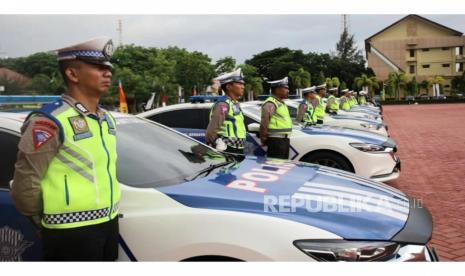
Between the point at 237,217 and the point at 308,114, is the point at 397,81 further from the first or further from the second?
the point at 237,217

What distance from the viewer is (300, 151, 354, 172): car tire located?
19.2ft

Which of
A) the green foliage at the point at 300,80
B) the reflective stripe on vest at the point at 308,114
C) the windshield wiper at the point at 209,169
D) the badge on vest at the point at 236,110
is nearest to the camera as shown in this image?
the windshield wiper at the point at 209,169

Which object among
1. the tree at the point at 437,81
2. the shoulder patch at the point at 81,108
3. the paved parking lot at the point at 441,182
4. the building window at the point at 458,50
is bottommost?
the paved parking lot at the point at 441,182

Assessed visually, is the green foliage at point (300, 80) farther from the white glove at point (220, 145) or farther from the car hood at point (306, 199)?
the car hood at point (306, 199)

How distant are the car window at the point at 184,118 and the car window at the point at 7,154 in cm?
365

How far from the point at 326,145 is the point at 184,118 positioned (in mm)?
1928

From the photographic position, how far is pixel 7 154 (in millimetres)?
2701

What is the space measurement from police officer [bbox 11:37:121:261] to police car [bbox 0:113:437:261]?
23 centimetres

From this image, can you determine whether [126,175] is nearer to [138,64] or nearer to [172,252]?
[172,252]

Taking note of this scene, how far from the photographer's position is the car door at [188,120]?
6215 millimetres

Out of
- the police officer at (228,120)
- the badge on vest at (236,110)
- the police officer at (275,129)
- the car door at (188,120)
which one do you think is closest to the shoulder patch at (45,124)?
the police officer at (228,120)

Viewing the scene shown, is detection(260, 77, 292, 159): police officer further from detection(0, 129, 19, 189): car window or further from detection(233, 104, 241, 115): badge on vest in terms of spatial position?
detection(0, 129, 19, 189): car window

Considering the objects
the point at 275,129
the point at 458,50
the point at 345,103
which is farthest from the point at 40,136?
the point at 458,50
